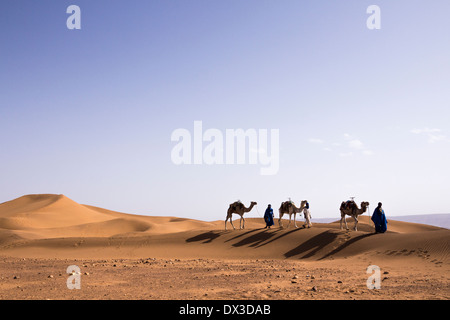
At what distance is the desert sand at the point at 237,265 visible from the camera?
33.2ft

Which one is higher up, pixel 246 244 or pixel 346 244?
pixel 346 244

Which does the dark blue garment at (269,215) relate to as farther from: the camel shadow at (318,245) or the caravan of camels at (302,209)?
the camel shadow at (318,245)

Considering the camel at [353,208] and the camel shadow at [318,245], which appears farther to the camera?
the camel at [353,208]

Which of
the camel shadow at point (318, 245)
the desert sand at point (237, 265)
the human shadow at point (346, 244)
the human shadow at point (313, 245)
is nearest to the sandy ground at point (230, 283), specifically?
the desert sand at point (237, 265)

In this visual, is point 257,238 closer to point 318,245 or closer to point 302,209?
point 302,209

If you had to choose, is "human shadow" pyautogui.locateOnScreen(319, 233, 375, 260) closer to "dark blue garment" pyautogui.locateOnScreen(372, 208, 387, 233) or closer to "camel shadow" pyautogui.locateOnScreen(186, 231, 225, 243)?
"dark blue garment" pyautogui.locateOnScreen(372, 208, 387, 233)

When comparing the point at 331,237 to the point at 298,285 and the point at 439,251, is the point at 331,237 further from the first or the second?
the point at 298,285

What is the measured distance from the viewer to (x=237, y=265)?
17.0m

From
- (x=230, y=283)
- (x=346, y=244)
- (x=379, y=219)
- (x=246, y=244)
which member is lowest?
(x=246, y=244)

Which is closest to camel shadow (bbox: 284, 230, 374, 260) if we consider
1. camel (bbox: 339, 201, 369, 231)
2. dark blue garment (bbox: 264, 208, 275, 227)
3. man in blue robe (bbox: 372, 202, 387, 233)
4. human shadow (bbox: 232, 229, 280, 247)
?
man in blue robe (bbox: 372, 202, 387, 233)

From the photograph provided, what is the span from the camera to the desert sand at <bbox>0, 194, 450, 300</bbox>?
10109mm

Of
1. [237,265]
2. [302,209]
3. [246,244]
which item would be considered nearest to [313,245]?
[302,209]
